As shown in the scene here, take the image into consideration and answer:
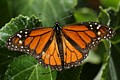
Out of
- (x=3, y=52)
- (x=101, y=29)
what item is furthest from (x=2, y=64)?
(x=101, y=29)

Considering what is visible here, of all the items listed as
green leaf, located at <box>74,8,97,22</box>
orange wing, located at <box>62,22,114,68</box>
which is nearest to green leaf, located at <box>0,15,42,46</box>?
orange wing, located at <box>62,22,114,68</box>

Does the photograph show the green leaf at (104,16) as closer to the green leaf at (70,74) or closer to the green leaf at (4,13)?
the green leaf at (70,74)

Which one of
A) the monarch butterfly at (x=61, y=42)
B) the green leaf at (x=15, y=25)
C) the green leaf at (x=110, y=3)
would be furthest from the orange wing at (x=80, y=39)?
the green leaf at (x=110, y=3)

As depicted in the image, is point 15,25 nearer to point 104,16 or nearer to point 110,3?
point 104,16

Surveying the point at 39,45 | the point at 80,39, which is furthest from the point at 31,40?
the point at 80,39

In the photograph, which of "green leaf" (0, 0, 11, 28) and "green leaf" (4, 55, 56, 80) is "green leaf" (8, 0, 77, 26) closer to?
"green leaf" (0, 0, 11, 28)

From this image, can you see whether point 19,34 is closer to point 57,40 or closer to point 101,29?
point 57,40
